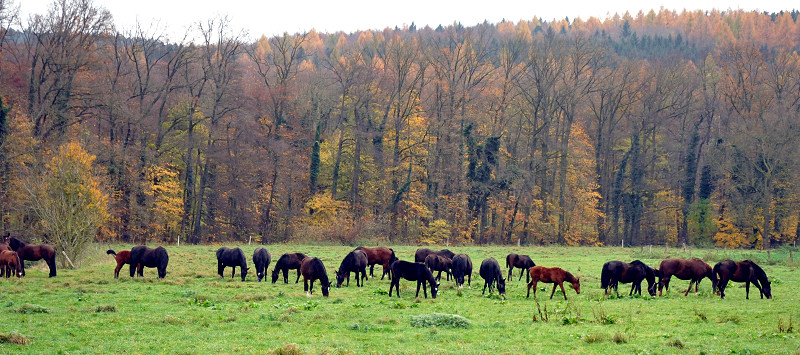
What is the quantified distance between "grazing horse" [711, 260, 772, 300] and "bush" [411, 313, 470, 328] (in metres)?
10.4

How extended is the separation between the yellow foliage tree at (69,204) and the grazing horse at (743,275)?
25769 mm

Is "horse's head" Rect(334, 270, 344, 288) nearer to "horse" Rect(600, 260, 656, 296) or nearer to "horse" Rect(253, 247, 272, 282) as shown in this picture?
"horse" Rect(253, 247, 272, 282)

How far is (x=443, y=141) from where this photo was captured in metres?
60.5

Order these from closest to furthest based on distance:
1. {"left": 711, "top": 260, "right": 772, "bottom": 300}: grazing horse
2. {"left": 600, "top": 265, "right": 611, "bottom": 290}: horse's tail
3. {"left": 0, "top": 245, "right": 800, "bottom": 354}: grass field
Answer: {"left": 0, "top": 245, "right": 800, "bottom": 354}: grass field → {"left": 711, "top": 260, "right": 772, "bottom": 300}: grazing horse → {"left": 600, "top": 265, "right": 611, "bottom": 290}: horse's tail

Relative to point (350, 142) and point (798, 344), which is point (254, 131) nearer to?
point (350, 142)

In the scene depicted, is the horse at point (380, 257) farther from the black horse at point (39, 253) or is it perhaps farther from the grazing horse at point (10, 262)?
the grazing horse at point (10, 262)

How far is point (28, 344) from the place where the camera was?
11305mm

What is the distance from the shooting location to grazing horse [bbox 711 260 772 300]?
19.7 metres

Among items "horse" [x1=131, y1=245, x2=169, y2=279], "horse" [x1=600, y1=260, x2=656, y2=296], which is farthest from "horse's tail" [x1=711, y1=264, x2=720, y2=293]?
"horse" [x1=131, y1=245, x2=169, y2=279]

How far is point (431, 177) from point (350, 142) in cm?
911

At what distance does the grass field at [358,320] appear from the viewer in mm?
11672

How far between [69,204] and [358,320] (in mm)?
18933

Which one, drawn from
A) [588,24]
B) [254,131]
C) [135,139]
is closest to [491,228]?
[254,131]

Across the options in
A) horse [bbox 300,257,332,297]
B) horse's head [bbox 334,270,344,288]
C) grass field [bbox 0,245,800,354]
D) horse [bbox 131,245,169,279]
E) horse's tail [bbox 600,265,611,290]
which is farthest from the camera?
horse [bbox 131,245,169,279]
